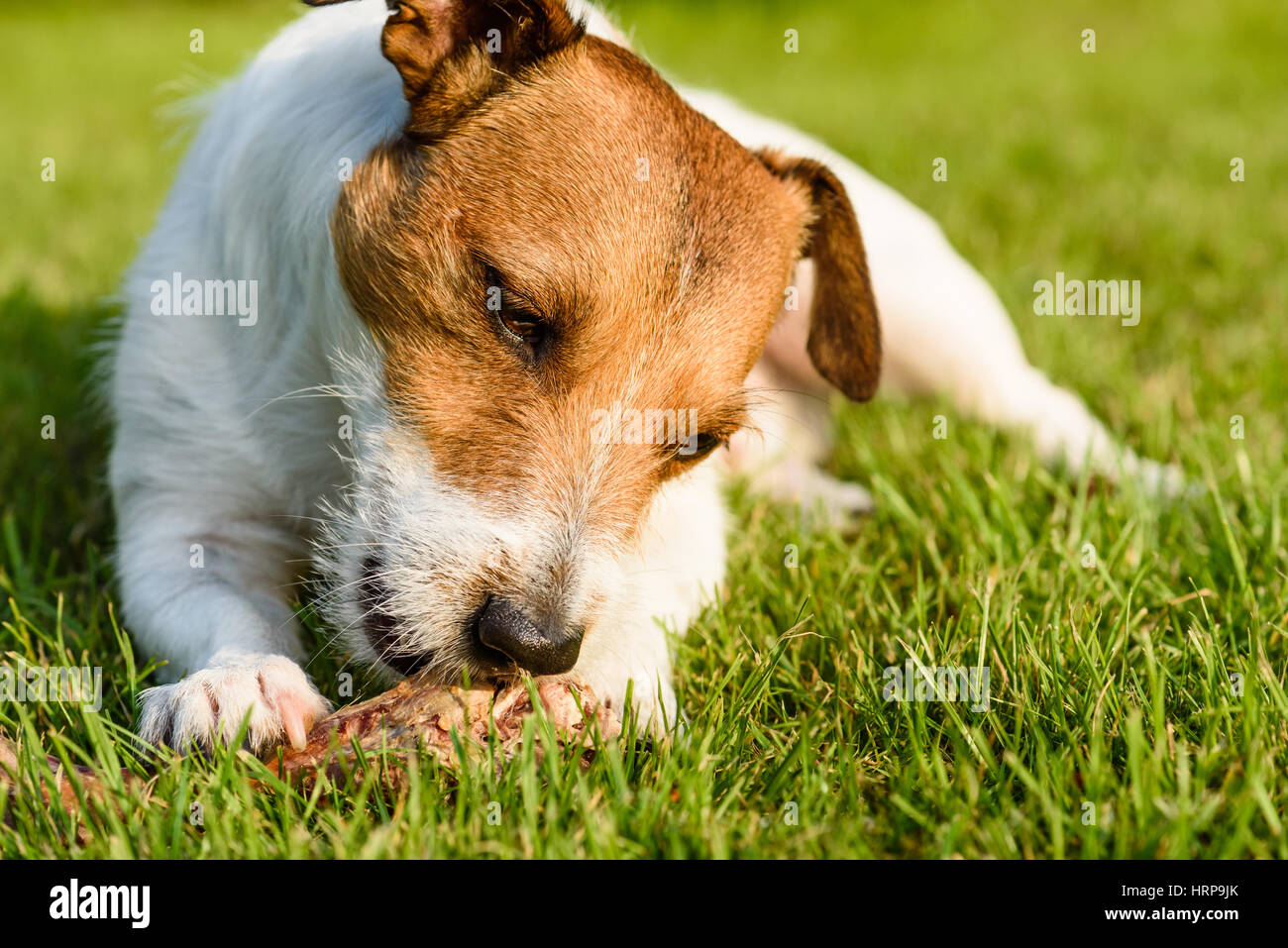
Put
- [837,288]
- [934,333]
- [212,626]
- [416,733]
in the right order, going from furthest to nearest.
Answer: [934,333] → [837,288] → [212,626] → [416,733]

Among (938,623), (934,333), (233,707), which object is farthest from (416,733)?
(934,333)

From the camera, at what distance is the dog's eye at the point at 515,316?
7.92 ft

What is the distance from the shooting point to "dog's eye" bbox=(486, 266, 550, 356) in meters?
2.41

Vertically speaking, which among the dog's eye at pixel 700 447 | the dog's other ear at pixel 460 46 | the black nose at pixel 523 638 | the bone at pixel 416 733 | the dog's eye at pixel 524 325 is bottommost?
the bone at pixel 416 733

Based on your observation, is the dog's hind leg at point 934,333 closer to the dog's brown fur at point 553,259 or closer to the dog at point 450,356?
the dog at point 450,356

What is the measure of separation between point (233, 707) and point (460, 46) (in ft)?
5.12

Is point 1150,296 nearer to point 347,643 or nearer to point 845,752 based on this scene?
point 845,752

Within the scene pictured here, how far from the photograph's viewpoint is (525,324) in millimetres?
2436

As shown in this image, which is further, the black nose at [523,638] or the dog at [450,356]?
the dog at [450,356]

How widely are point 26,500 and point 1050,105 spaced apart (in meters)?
9.15

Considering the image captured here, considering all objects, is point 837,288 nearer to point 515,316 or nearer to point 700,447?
point 700,447

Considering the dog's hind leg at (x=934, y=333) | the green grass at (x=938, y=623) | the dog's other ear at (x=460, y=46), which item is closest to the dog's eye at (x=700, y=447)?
the green grass at (x=938, y=623)

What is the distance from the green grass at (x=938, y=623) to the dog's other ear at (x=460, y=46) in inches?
52.5

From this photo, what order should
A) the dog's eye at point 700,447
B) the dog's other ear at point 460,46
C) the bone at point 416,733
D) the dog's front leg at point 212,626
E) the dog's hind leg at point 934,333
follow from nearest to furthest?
the bone at point 416,733 → the dog's front leg at point 212,626 → the dog's other ear at point 460,46 → the dog's eye at point 700,447 → the dog's hind leg at point 934,333
